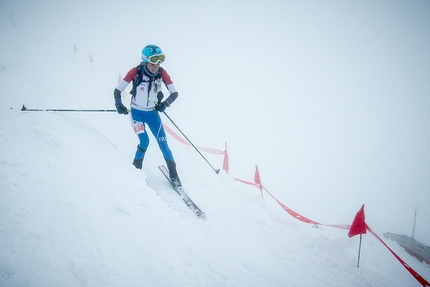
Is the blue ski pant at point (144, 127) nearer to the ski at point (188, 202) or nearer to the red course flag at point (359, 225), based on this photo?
the ski at point (188, 202)

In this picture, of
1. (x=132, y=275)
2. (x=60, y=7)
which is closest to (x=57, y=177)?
(x=132, y=275)

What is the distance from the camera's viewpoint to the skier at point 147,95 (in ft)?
14.0

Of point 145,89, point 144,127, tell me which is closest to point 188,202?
point 144,127

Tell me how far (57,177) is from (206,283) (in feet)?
9.56

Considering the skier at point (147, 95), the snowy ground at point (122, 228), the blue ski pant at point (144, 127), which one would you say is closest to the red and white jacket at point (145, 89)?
the skier at point (147, 95)

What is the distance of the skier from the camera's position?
4262 mm

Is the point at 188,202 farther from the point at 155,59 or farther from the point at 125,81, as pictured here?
the point at 155,59

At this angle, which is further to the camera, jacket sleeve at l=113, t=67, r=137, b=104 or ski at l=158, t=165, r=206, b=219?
jacket sleeve at l=113, t=67, r=137, b=104

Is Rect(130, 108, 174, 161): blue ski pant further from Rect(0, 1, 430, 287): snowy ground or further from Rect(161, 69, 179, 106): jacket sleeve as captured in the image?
Rect(0, 1, 430, 287): snowy ground

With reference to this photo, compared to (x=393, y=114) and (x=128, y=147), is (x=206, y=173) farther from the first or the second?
(x=393, y=114)

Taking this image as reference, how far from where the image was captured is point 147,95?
4.55m

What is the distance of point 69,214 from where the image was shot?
2576 millimetres

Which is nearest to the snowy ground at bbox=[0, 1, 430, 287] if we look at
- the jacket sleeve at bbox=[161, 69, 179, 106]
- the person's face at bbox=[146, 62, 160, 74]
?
the jacket sleeve at bbox=[161, 69, 179, 106]

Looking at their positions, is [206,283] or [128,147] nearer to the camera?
[206,283]
